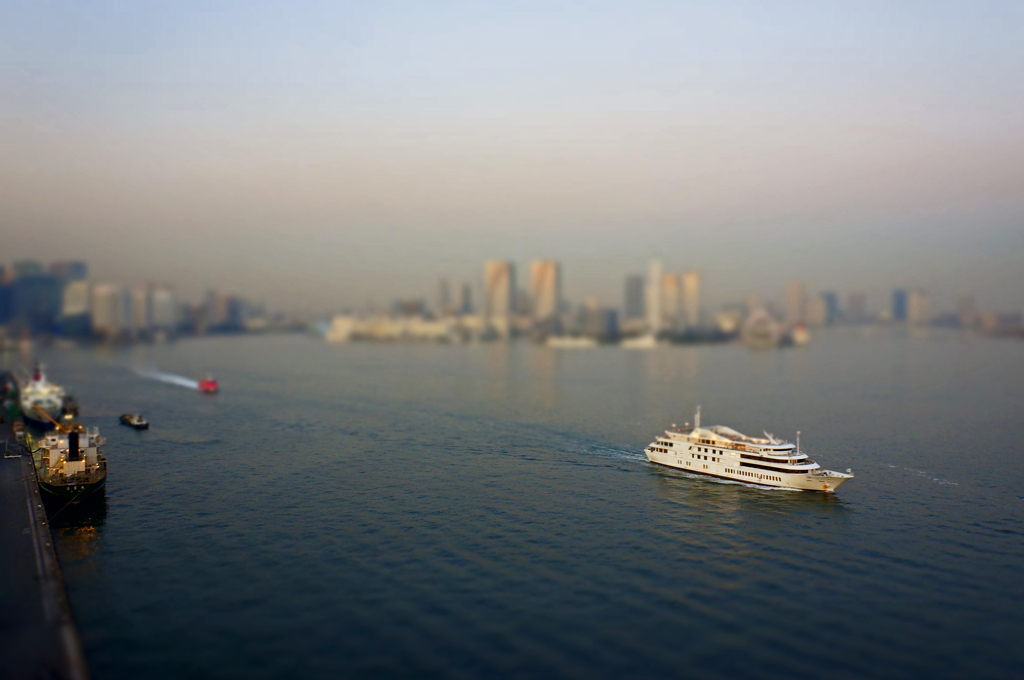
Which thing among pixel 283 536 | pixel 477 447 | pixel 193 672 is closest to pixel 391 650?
pixel 193 672

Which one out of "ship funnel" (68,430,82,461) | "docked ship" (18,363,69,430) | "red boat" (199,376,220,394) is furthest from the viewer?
"red boat" (199,376,220,394)

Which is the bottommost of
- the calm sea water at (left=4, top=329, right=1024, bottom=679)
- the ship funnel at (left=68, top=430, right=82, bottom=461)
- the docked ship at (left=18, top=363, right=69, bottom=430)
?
the calm sea water at (left=4, top=329, right=1024, bottom=679)

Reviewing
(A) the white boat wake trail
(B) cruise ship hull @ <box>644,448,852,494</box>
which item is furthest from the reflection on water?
(A) the white boat wake trail

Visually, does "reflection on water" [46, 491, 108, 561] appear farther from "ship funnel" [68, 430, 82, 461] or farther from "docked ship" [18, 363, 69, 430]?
"docked ship" [18, 363, 69, 430]

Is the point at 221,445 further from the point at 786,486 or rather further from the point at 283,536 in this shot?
the point at 786,486

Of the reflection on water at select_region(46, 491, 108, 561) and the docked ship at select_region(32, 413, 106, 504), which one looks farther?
the docked ship at select_region(32, 413, 106, 504)

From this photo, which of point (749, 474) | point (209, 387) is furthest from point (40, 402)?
point (749, 474)
